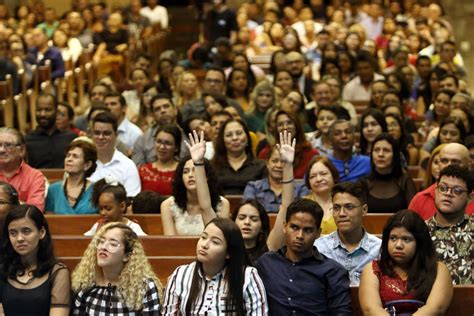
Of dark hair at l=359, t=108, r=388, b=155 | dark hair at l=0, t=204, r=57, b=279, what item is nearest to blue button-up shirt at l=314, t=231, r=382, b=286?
dark hair at l=0, t=204, r=57, b=279

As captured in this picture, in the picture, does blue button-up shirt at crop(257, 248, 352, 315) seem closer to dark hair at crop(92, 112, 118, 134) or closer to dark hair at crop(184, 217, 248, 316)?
dark hair at crop(184, 217, 248, 316)

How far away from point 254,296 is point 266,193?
2.05 m

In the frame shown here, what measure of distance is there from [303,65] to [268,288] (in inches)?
284

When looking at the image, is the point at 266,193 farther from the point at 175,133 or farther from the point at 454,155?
the point at 454,155

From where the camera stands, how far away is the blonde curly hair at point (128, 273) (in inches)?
234

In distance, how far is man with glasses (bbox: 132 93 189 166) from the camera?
372 inches

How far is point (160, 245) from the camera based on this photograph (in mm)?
7109

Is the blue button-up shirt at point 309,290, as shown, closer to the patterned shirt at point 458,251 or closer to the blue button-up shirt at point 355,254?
the blue button-up shirt at point 355,254

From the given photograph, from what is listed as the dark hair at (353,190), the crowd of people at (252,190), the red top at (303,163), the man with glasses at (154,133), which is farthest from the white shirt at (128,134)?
the dark hair at (353,190)

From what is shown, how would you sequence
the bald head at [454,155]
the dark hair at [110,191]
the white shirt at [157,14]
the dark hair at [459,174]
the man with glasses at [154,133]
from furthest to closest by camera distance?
the white shirt at [157,14]
the man with glasses at [154,133]
the bald head at [454,155]
the dark hair at [110,191]
the dark hair at [459,174]

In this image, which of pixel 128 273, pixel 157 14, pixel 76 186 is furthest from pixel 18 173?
pixel 157 14

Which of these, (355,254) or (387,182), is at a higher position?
(387,182)

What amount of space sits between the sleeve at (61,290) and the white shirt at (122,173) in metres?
2.34

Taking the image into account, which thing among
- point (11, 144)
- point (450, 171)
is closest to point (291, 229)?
point (450, 171)
